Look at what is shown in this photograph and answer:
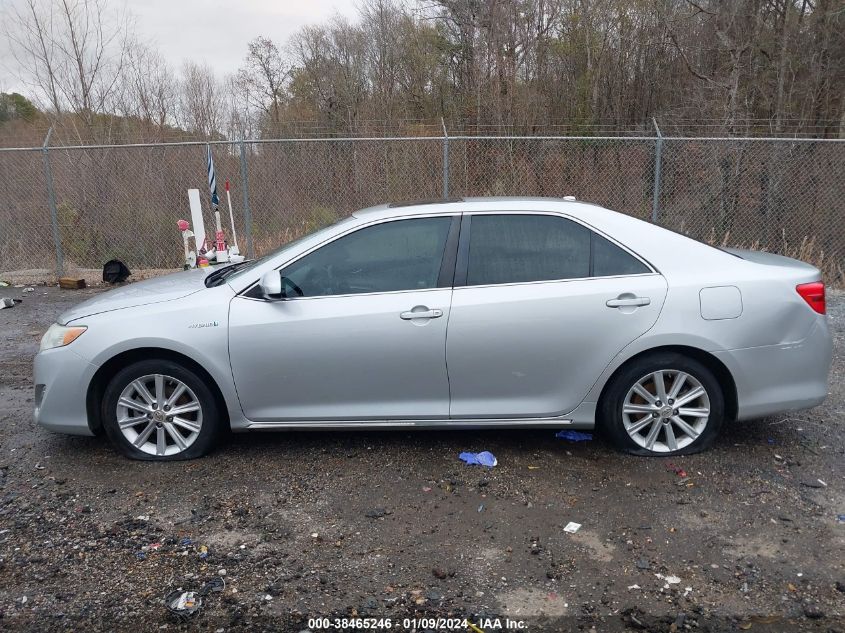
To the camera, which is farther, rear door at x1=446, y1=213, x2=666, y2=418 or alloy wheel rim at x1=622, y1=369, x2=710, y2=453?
alloy wheel rim at x1=622, y1=369, x2=710, y2=453

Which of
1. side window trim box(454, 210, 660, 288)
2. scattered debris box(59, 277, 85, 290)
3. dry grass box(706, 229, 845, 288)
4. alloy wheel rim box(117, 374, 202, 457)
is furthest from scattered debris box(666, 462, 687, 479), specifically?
scattered debris box(59, 277, 85, 290)

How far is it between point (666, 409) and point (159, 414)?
3.17 metres

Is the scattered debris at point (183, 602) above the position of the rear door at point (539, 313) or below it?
below

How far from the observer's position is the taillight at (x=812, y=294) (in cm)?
397

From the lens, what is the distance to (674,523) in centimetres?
341

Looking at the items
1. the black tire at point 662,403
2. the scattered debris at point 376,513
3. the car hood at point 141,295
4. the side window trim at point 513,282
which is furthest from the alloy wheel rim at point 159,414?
the black tire at point 662,403

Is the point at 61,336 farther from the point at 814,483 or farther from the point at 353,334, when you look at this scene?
the point at 814,483

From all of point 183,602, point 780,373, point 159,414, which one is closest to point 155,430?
point 159,414

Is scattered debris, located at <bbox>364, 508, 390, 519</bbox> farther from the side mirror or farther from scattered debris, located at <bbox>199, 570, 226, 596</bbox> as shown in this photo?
the side mirror

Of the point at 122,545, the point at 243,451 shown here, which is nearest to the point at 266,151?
the point at 243,451

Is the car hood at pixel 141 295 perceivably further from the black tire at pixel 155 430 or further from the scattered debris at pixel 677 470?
the scattered debris at pixel 677 470

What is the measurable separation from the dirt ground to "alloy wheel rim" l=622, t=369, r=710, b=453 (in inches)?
6.3

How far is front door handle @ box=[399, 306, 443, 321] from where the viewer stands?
393 centimetres

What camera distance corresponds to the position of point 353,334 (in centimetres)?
395
